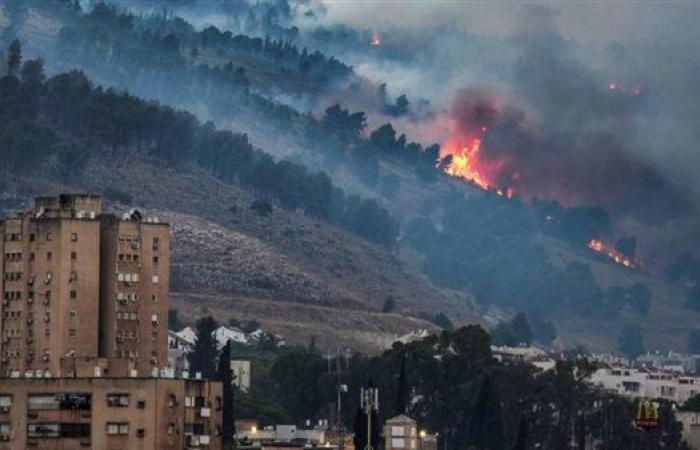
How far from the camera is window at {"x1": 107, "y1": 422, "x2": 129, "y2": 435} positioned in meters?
133

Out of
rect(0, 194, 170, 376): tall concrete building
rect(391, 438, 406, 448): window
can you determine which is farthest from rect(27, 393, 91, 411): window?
rect(391, 438, 406, 448): window

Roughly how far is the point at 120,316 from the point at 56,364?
6661 millimetres

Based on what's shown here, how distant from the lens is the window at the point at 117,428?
436 feet

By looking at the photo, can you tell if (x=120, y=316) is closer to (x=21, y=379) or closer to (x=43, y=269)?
(x=43, y=269)

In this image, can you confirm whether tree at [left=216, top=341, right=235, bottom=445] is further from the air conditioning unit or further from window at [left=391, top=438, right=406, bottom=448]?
the air conditioning unit

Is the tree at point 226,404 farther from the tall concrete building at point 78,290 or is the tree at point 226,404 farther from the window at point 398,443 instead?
the window at point 398,443

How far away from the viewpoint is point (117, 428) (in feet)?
436

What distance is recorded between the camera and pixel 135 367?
155 m

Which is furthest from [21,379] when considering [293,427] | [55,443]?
[293,427]

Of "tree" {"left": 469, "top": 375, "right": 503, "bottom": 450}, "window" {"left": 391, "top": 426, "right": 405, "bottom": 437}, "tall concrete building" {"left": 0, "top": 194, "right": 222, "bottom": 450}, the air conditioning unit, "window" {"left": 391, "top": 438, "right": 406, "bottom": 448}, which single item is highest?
"tall concrete building" {"left": 0, "top": 194, "right": 222, "bottom": 450}

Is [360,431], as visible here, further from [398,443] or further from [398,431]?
[398,431]

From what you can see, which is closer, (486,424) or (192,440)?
(192,440)

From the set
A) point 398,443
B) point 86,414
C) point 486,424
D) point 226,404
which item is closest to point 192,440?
point 86,414

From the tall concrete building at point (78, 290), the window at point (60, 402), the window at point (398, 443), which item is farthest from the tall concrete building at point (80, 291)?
the window at point (398, 443)
